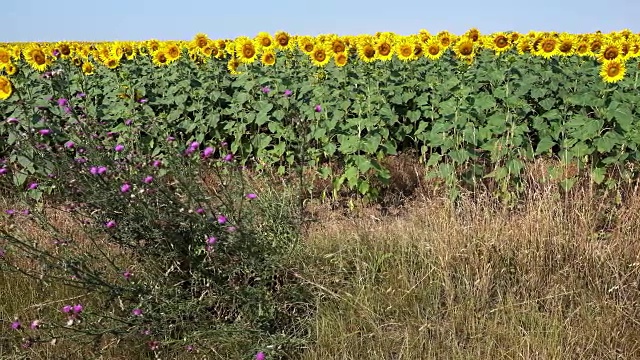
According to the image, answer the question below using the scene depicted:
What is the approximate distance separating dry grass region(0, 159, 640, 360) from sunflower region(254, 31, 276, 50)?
3.03 metres

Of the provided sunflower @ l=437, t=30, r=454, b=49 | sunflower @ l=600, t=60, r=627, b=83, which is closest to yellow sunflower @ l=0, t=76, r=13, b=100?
sunflower @ l=437, t=30, r=454, b=49

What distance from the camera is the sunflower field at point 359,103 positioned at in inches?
182

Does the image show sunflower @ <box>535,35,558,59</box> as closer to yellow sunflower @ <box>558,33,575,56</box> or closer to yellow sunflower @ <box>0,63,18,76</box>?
yellow sunflower @ <box>558,33,575,56</box>

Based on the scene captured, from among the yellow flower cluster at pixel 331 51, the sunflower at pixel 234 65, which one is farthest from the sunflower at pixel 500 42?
the sunflower at pixel 234 65

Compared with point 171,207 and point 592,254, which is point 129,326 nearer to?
point 171,207

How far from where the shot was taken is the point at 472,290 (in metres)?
2.87

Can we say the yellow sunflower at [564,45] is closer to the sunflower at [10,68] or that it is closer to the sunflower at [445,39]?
the sunflower at [445,39]

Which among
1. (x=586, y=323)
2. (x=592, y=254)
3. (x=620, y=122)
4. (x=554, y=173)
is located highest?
(x=620, y=122)

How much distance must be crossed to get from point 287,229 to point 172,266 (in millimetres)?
779

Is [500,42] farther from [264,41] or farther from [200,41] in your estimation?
[200,41]

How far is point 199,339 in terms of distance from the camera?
271cm

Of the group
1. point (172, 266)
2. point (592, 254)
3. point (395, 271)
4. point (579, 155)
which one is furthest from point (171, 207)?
point (579, 155)

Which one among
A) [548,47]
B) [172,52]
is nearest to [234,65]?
[172,52]

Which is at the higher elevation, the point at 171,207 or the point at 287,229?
the point at 171,207
